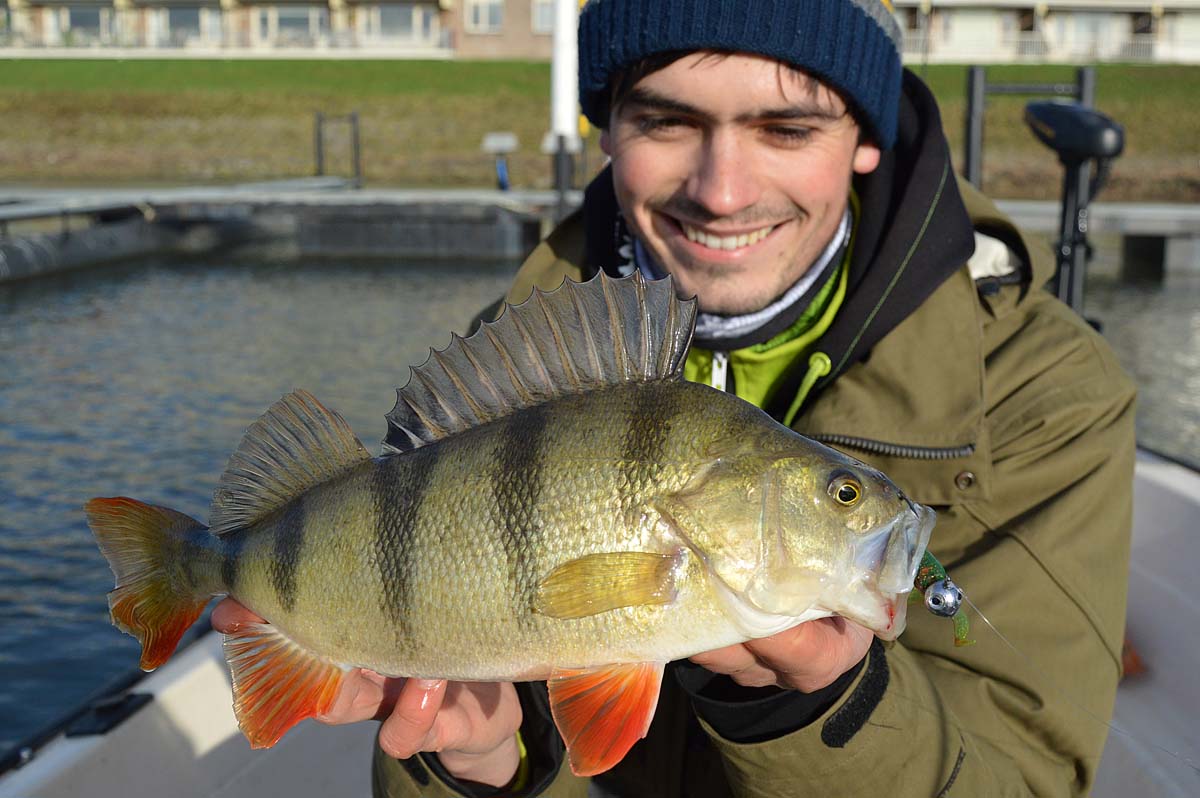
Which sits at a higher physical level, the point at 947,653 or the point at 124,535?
the point at 124,535

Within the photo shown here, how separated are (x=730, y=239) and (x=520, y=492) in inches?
41.5

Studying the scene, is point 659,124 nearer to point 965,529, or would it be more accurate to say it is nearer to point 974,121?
point 965,529

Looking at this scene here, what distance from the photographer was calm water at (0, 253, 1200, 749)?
5965mm

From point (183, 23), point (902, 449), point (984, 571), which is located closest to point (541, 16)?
point (183, 23)

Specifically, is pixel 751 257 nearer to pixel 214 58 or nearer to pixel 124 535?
pixel 124 535

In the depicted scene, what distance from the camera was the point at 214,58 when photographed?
44969 millimetres

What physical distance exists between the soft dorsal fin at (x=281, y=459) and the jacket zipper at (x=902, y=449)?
3.26 feet

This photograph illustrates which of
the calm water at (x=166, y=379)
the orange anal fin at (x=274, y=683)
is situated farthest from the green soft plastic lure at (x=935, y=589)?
the calm water at (x=166, y=379)

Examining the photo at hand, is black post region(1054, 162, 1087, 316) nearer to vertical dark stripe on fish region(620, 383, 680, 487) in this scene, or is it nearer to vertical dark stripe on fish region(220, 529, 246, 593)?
vertical dark stripe on fish region(620, 383, 680, 487)

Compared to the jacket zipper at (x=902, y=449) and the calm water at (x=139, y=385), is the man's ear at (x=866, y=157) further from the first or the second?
the calm water at (x=139, y=385)

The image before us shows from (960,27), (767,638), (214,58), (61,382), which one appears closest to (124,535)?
(767,638)

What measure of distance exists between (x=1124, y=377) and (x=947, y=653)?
34.2 inches

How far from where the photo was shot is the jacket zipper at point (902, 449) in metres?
2.31

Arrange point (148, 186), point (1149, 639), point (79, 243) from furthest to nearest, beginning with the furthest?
point (148, 186), point (79, 243), point (1149, 639)
